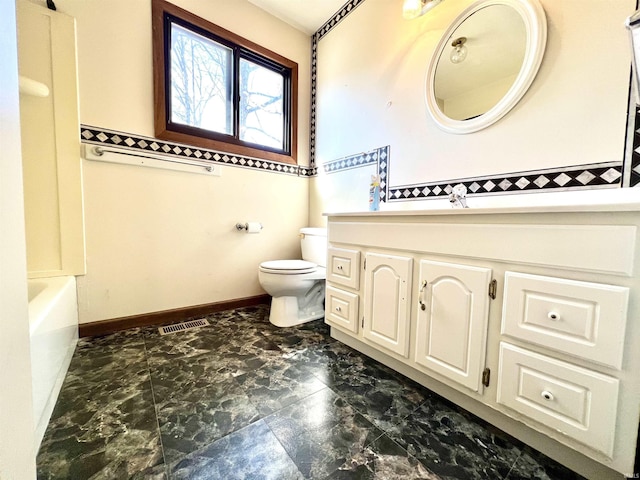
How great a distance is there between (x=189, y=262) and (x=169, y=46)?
4.80ft

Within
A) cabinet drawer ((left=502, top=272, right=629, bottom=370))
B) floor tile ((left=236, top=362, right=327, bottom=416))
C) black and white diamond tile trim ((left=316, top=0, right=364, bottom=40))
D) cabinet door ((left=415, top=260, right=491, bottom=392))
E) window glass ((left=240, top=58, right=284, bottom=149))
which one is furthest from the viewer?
window glass ((left=240, top=58, right=284, bottom=149))

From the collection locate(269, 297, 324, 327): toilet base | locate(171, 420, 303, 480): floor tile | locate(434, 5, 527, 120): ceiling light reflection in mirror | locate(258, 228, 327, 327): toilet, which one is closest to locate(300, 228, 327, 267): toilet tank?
locate(258, 228, 327, 327): toilet

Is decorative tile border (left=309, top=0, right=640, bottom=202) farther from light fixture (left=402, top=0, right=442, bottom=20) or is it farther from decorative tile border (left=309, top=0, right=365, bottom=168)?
light fixture (left=402, top=0, right=442, bottom=20)

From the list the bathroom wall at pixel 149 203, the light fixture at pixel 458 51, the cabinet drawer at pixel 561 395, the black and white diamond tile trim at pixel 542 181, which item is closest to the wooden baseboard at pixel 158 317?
the bathroom wall at pixel 149 203

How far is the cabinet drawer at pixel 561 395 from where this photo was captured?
0.64m

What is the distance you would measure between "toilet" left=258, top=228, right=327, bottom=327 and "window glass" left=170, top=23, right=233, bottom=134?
1.16m

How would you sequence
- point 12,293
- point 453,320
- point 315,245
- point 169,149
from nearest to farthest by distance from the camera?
point 12,293, point 453,320, point 169,149, point 315,245

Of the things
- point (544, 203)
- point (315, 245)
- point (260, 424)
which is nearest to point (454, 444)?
point (260, 424)

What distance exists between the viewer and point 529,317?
2.49 feet

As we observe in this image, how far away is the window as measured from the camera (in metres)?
1.70

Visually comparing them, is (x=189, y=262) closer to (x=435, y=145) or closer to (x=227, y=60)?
(x=227, y=60)

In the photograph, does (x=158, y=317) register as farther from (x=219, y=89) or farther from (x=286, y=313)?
(x=219, y=89)

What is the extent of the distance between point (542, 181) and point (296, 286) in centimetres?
136

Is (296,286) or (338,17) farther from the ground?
(338,17)
